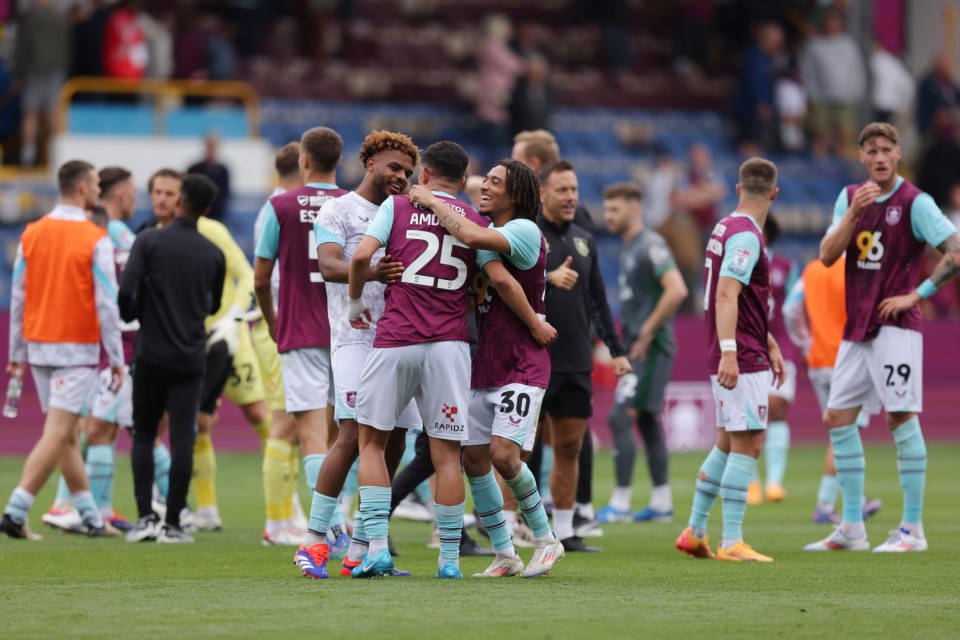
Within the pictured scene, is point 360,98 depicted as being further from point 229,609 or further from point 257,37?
point 229,609

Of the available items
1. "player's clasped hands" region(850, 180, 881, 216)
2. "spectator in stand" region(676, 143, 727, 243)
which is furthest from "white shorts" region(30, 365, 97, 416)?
"spectator in stand" region(676, 143, 727, 243)

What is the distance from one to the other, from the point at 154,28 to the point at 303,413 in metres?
14.6

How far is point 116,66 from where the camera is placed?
22.9 m

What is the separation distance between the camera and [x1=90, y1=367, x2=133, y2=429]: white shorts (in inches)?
446

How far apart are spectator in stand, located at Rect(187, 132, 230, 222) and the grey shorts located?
7.71 ft

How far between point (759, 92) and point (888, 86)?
245cm

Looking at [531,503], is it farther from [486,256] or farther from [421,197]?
[421,197]

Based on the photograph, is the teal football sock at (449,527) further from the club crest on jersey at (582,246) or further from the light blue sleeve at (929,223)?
the light blue sleeve at (929,223)

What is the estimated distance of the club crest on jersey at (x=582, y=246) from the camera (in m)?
10.4

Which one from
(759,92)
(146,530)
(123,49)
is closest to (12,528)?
(146,530)

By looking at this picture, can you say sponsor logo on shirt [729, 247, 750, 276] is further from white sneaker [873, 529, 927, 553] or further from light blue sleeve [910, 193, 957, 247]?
white sneaker [873, 529, 927, 553]

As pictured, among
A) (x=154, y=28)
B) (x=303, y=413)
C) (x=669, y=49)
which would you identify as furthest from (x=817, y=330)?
(x=669, y=49)

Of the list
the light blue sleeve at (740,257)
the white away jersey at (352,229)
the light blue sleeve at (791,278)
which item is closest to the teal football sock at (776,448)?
the light blue sleeve at (791,278)

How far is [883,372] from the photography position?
10.1 m
